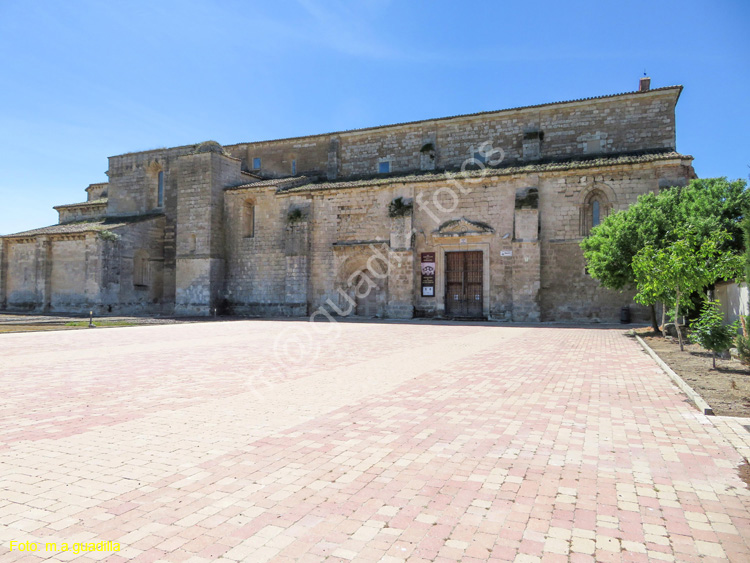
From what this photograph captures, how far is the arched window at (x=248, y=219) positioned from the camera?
31078 mm

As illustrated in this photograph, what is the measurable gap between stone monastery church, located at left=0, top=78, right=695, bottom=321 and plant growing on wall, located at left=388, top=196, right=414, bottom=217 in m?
0.08

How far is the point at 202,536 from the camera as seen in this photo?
295 centimetres

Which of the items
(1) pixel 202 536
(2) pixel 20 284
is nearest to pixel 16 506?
(1) pixel 202 536

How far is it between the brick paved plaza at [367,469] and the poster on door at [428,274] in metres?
17.6

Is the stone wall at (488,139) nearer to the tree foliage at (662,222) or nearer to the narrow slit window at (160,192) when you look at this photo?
A: the narrow slit window at (160,192)

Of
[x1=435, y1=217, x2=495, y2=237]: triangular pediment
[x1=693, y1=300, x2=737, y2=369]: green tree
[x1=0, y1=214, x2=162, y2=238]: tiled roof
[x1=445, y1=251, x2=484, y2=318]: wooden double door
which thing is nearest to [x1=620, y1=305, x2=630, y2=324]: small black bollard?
[x1=445, y1=251, x2=484, y2=318]: wooden double door

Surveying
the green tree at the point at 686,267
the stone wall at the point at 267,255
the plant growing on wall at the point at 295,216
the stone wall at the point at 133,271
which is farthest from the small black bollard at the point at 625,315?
the stone wall at the point at 133,271

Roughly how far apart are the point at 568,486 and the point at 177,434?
12.4 ft

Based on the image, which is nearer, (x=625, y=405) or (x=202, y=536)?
(x=202, y=536)

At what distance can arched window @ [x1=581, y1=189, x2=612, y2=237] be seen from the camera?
23234 mm

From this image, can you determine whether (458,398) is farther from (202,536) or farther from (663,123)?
(663,123)

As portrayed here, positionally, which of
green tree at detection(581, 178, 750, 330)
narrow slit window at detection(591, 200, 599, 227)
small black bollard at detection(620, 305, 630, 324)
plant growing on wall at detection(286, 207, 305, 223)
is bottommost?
small black bollard at detection(620, 305, 630, 324)

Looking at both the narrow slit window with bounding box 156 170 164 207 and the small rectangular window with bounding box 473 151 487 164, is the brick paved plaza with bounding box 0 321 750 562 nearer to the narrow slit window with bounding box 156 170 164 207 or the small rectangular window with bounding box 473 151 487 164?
the small rectangular window with bounding box 473 151 487 164

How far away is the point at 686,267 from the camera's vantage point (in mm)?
11977
